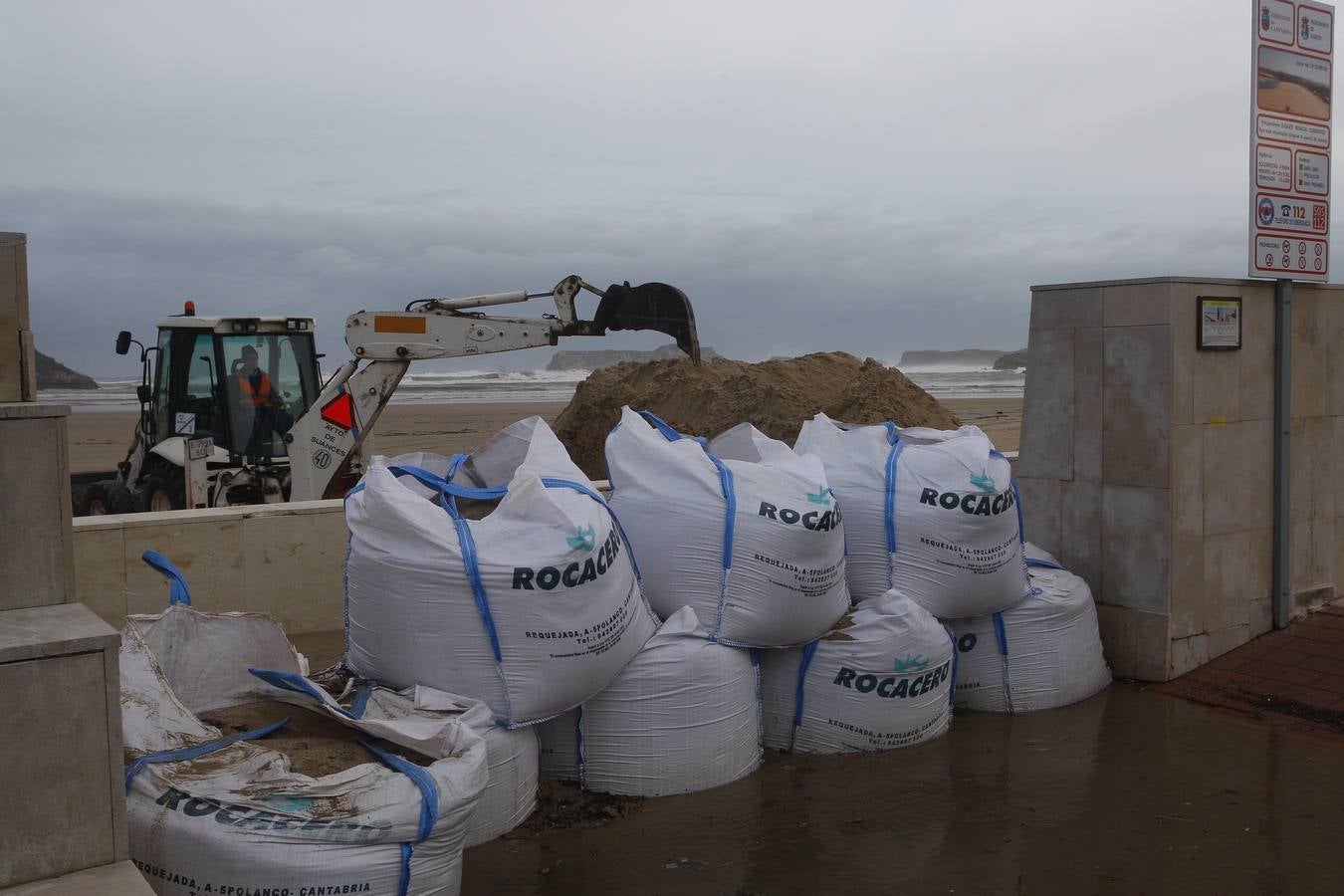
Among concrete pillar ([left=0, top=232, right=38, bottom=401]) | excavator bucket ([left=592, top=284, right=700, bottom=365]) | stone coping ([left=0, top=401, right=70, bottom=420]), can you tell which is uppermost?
excavator bucket ([left=592, top=284, right=700, bottom=365])

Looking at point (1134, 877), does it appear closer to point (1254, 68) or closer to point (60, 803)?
point (60, 803)

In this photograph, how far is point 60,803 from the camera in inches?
99.0

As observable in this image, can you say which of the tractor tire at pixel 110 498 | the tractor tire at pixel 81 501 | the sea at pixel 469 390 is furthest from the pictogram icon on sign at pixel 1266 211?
the sea at pixel 469 390

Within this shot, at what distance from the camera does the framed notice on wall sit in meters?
5.46

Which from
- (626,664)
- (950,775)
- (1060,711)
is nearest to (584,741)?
(626,664)

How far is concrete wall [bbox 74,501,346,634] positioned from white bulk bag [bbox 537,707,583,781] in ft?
6.23

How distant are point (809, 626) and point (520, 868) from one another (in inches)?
56.9

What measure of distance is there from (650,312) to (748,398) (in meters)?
2.28

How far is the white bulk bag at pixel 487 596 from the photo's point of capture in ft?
11.7

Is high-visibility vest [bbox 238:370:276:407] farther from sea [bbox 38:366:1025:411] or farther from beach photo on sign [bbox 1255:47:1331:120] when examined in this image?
sea [bbox 38:366:1025:411]

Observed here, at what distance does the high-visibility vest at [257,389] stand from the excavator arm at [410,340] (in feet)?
1.80

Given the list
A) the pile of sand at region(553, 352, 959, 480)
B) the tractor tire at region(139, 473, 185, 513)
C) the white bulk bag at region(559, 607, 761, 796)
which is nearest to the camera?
the white bulk bag at region(559, 607, 761, 796)

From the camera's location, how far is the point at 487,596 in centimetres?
357

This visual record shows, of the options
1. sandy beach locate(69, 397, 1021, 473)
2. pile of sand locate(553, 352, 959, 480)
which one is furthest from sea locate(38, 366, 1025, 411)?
pile of sand locate(553, 352, 959, 480)
